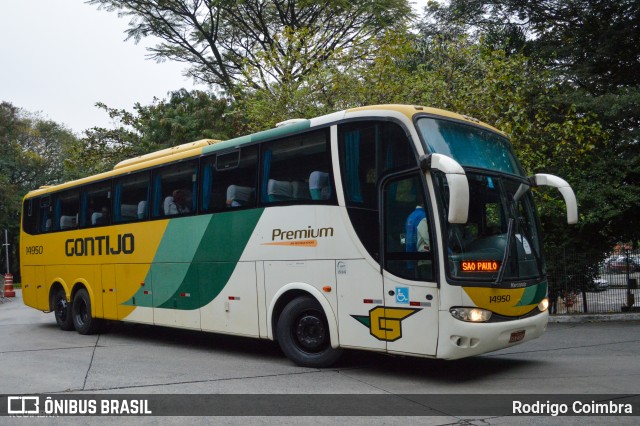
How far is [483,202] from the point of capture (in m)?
8.48

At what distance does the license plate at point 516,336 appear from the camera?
8.34 meters

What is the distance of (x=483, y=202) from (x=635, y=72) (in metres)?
11.6

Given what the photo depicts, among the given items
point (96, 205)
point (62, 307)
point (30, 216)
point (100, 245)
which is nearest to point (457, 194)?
point (100, 245)

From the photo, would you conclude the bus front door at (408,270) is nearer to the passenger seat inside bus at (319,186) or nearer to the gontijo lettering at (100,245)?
the passenger seat inside bus at (319,186)

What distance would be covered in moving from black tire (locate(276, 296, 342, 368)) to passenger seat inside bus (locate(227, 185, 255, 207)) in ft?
5.85

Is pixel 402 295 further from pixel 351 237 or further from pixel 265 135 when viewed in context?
pixel 265 135

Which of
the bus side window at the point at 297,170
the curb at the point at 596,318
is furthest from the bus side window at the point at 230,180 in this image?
the curb at the point at 596,318

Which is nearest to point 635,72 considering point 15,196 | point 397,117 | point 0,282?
point 397,117

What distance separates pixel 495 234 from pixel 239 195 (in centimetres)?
414

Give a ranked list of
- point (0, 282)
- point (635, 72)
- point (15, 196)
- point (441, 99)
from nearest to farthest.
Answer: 1. point (441, 99)
2. point (635, 72)
3. point (0, 282)
4. point (15, 196)

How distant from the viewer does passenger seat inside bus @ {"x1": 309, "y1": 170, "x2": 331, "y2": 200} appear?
9.27m

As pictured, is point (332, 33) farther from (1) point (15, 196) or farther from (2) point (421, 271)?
(1) point (15, 196)

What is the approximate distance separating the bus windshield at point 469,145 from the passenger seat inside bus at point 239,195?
123 inches

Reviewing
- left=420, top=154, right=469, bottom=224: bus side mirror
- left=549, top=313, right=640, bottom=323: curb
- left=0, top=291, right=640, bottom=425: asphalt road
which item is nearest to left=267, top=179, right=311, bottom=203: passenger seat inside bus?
left=0, top=291, right=640, bottom=425: asphalt road
